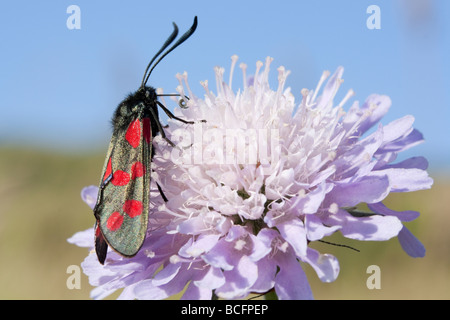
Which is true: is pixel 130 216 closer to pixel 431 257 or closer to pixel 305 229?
pixel 305 229

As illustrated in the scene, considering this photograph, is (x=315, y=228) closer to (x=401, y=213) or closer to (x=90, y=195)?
(x=401, y=213)

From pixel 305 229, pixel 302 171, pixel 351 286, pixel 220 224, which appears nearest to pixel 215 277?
pixel 220 224

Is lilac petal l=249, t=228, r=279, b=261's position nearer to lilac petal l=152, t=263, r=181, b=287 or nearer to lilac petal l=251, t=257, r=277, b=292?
lilac petal l=251, t=257, r=277, b=292

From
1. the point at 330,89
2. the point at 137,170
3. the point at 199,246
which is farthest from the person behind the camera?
the point at 330,89

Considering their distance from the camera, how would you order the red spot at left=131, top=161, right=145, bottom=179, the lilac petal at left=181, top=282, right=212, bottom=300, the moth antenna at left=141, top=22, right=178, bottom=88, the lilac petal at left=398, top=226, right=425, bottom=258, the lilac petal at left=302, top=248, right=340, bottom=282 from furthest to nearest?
the moth antenna at left=141, top=22, right=178, bottom=88 → the lilac petal at left=398, top=226, right=425, bottom=258 → the red spot at left=131, top=161, right=145, bottom=179 → the lilac petal at left=181, top=282, right=212, bottom=300 → the lilac petal at left=302, top=248, right=340, bottom=282

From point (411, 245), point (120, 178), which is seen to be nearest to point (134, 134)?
point (120, 178)

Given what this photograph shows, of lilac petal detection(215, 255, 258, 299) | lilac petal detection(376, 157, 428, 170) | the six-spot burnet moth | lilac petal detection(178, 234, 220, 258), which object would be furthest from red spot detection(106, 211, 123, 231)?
lilac petal detection(376, 157, 428, 170)
